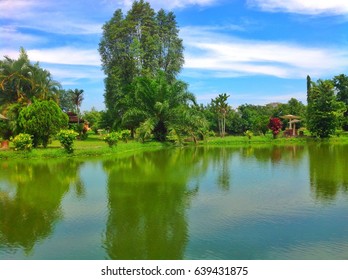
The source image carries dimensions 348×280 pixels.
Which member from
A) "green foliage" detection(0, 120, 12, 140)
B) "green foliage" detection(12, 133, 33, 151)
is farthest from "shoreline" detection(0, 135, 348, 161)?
"green foliage" detection(0, 120, 12, 140)

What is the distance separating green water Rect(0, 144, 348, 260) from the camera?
6223 millimetres

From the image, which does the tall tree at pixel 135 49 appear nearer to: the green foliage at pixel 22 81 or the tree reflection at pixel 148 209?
the green foliage at pixel 22 81

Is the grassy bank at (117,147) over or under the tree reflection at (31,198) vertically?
over

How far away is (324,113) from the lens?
101 feet

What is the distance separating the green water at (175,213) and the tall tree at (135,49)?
1850cm

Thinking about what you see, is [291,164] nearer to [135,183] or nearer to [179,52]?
[135,183]

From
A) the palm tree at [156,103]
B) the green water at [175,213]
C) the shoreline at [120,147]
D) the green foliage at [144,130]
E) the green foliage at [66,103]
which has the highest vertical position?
the green foliage at [66,103]

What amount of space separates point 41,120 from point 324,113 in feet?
73.6

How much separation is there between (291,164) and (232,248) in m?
10.8

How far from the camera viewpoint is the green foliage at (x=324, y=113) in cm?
3103

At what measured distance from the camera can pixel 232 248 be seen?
20.2 ft

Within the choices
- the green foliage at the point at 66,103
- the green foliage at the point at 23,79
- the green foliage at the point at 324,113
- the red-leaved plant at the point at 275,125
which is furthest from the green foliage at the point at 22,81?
the green foliage at the point at 66,103

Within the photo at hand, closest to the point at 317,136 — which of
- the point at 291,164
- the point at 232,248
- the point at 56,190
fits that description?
the point at 291,164

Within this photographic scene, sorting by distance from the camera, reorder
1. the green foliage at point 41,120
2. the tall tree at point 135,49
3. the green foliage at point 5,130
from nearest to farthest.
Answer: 1. the green foliage at point 41,120
2. the green foliage at point 5,130
3. the tall tree at point 135,49
